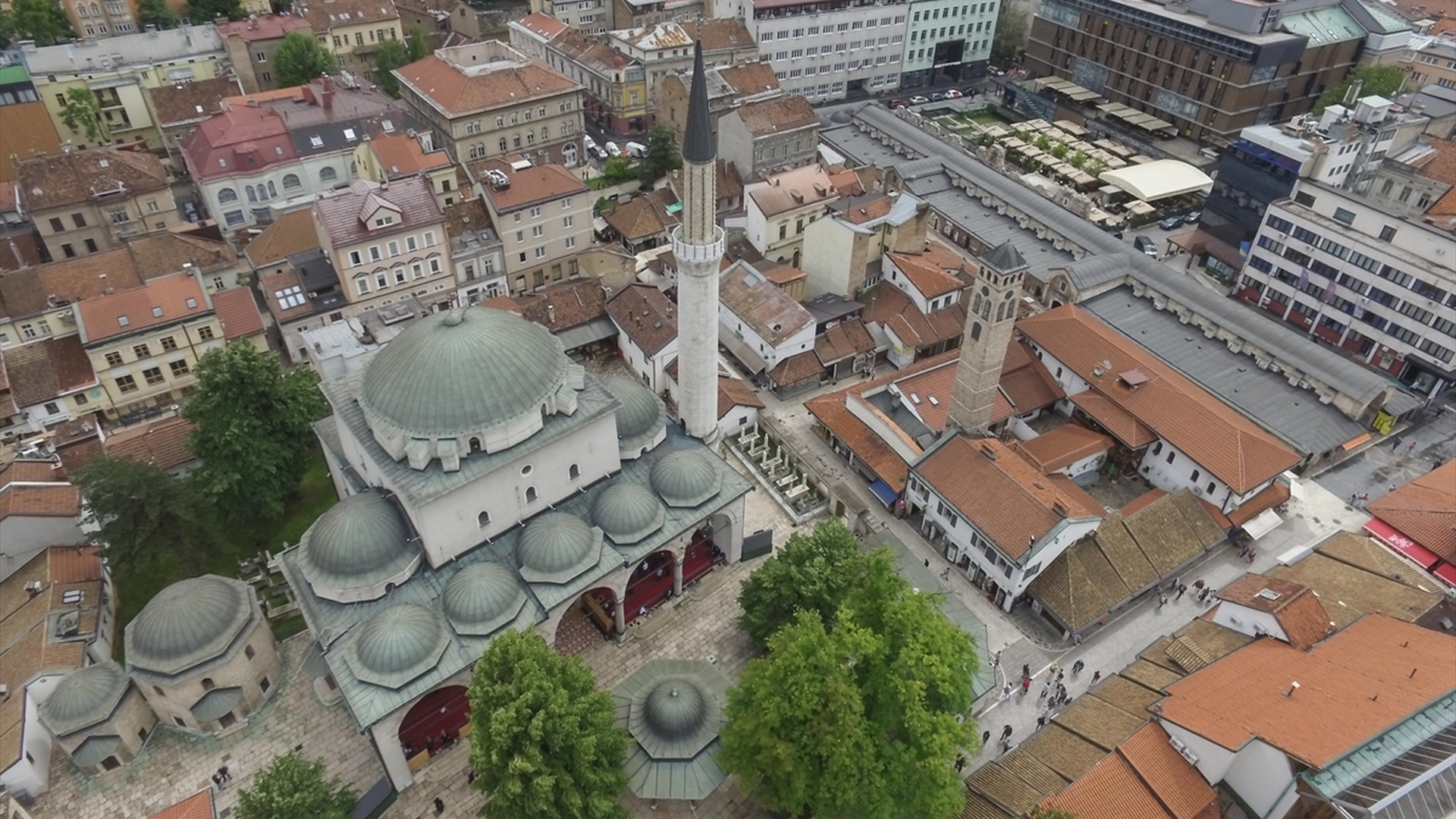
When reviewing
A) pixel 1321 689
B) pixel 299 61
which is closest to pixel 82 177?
pixel 299 61

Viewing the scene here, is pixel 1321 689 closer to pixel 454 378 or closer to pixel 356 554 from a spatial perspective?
pixel 454 378

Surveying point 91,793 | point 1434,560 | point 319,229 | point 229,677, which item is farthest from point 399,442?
point 1434,560

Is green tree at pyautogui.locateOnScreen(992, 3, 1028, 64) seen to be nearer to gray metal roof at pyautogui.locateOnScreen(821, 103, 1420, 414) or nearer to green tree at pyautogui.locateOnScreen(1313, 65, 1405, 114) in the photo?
gray metal roof at pyautogui.locateOnScreen(821, 103, 1420, 414)

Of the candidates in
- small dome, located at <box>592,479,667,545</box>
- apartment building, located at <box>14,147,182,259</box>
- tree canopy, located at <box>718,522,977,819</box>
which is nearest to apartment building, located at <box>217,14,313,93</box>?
apartment building, located at <box>14,147,182,259</box>

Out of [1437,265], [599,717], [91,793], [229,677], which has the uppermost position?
[1437,265]

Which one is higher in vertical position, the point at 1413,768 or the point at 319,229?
the point at 319,229

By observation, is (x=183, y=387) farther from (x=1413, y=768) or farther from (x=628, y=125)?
(x=1413, y=768)

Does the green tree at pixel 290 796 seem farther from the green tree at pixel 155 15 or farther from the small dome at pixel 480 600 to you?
the green tree at pixel 155 15
